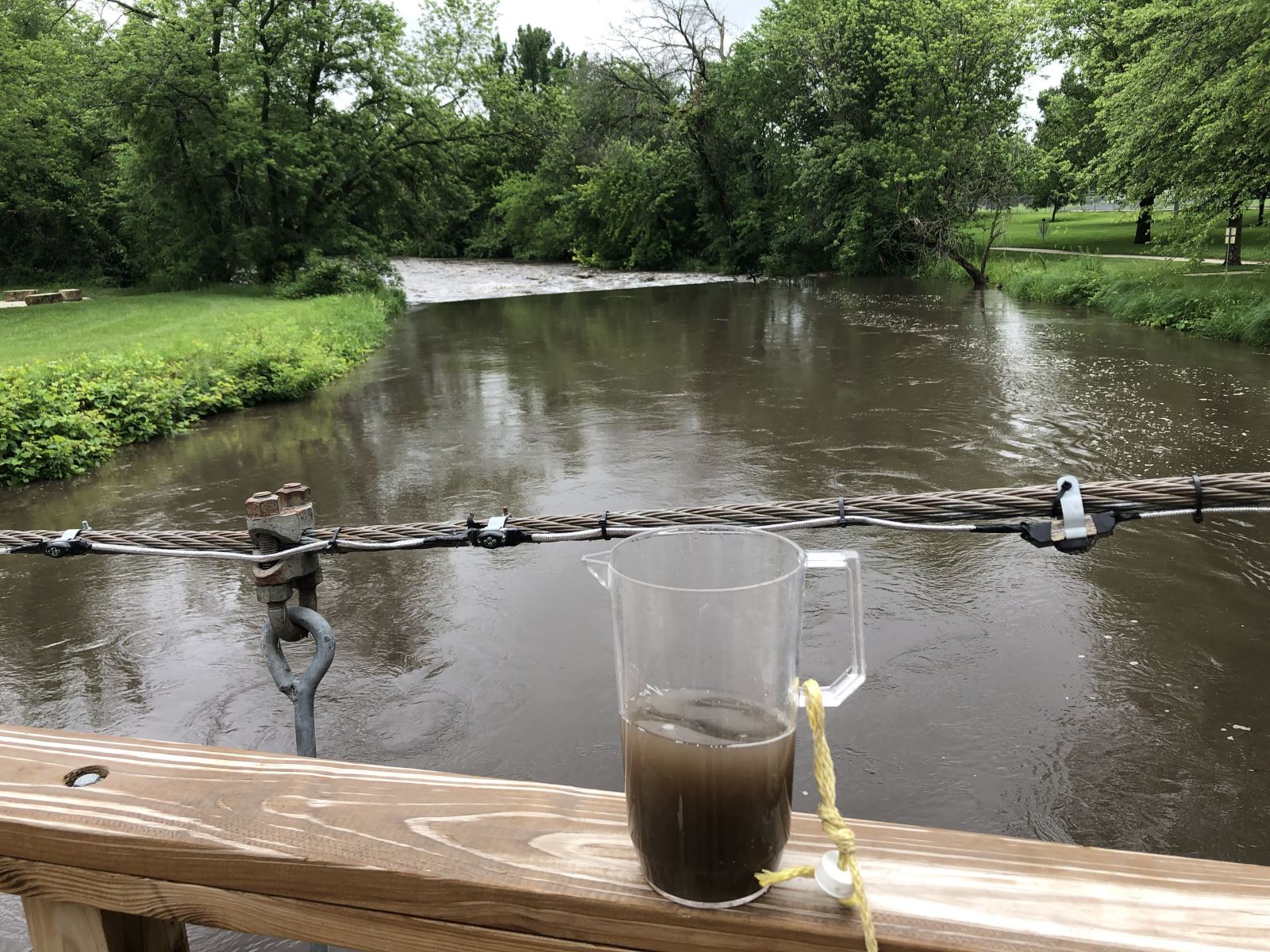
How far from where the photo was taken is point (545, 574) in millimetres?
5941

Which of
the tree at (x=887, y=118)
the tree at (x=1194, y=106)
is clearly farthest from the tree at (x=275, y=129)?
the tree at (x=1194, y=106)

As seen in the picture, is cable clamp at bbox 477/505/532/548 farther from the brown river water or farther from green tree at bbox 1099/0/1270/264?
green tree at bbox 1099/0/1270/264

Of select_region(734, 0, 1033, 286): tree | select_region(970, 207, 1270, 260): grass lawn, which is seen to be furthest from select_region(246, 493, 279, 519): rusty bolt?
select_region(734, 0, 1033, 286): tree

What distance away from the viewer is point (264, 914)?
1003 millimetres

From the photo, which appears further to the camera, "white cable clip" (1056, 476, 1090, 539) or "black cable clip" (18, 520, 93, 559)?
"black cable clip" (18, 520, 93, 559)

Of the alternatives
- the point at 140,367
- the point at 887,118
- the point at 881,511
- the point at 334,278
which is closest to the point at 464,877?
the point at 881,511

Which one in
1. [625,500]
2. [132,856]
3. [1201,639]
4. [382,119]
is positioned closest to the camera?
[132,856]

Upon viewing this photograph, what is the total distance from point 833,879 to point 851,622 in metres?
0.24

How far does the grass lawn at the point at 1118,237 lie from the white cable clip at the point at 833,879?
717 inches

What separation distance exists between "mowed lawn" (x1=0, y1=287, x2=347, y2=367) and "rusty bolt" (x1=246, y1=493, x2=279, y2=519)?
10.9 metres

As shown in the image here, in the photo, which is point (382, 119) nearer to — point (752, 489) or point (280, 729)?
point (752, 489)

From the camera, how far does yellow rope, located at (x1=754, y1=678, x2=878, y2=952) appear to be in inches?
30.7

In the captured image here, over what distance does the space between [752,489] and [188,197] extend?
2488 centimetres

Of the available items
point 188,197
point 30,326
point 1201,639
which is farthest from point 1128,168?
point 188,197
